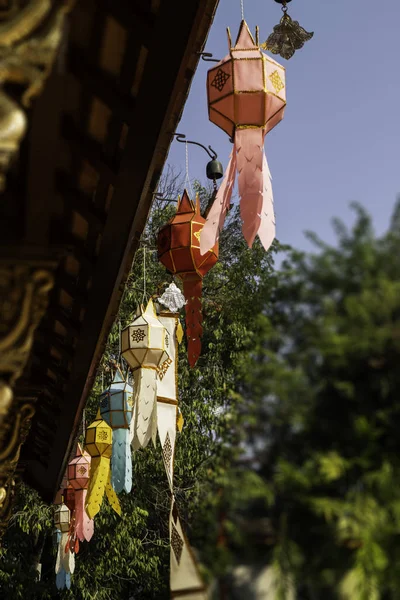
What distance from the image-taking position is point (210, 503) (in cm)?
162

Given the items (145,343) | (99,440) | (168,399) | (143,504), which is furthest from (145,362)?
(143,504)

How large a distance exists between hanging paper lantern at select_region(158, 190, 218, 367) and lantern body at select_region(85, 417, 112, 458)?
2.80m

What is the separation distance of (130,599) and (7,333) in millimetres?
12225

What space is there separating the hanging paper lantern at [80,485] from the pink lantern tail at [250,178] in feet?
17.3

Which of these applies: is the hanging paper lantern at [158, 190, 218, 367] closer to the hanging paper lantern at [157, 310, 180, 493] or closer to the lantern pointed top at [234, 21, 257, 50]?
the hanging paper lantern at [157, 310, 180, 493]

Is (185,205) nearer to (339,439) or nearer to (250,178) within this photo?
(250,178)

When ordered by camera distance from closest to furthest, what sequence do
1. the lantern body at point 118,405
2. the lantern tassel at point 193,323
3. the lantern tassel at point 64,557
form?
1. the lantern tassel at point 193,323
2. the lantern body at point 118,405
3. the lantern tassel at point 64,557

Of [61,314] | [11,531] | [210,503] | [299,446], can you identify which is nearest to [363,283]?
[299,446]

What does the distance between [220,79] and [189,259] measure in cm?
176

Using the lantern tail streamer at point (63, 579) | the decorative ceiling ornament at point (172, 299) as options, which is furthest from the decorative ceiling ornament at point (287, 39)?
the lantern tail streamer at point (63, 579)

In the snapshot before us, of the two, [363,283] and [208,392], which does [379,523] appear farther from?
[208,392]

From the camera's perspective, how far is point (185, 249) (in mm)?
5570

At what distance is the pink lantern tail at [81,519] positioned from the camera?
27.7 feet

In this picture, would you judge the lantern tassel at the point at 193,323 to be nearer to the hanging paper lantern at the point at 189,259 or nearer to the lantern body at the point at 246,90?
the hanging paper lantern at the point at 189,259
